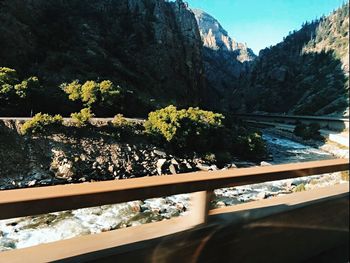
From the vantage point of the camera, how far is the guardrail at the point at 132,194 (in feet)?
5.08

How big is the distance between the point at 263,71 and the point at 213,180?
92770 mm

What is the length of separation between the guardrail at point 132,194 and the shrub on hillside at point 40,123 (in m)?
2.03

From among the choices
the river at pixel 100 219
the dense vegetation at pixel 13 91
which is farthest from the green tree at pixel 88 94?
the river at pixel 100 219

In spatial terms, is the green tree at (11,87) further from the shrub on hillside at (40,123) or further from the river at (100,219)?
the river at (100,219)

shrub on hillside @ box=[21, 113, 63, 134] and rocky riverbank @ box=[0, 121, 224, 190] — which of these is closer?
rocky riverbank @ box=[0, 121, 224, 190]

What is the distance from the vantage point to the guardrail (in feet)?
5.08

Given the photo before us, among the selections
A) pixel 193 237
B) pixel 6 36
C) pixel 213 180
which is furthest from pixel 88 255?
pixel 6 36

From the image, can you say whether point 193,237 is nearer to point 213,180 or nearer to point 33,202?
point 213,180

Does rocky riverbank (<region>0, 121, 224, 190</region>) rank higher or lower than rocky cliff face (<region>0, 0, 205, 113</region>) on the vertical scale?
lower

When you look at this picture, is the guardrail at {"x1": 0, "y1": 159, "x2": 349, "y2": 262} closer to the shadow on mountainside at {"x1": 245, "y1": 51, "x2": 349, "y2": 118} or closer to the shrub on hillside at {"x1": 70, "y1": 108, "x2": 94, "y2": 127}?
the shrub on hillside at {"x1": 70, "y1": 108, "x2": 94, "y2": 127}

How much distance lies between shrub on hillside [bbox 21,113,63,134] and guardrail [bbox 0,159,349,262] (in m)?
2.03

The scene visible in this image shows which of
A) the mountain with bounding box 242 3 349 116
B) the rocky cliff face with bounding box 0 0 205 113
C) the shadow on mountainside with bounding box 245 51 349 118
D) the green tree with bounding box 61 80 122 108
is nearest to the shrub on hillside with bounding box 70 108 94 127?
the green tree with bounding box 61 80 122 108

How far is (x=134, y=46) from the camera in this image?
131 ft

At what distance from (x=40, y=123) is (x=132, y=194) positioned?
2278 millimetres
